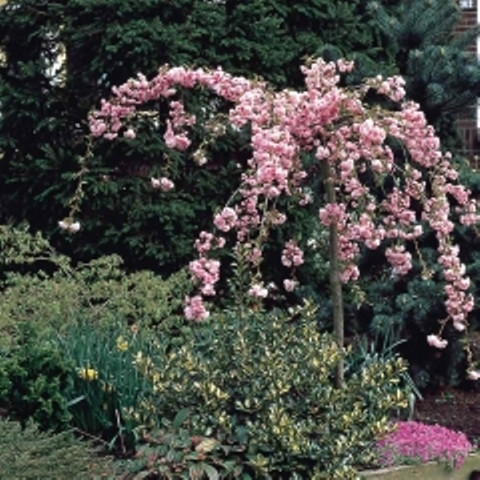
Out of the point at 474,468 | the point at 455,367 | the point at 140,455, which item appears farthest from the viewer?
the point at 455,367

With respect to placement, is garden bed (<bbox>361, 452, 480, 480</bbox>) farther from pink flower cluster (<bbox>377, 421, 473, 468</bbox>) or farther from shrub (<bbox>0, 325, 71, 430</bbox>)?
shrub (<bbox>0, 325, 71, 430</bbox>)

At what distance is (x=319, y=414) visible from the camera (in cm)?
474

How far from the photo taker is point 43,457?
13.8 ft

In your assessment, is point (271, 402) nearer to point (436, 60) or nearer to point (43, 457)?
point (43, 457)

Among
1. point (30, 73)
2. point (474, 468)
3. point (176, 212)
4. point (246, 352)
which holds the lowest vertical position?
point (474, 468)

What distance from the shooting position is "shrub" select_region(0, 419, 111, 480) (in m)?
4.07

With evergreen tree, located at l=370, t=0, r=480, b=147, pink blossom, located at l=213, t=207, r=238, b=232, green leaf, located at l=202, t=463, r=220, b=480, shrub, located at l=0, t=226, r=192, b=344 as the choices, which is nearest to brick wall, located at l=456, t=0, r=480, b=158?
evergreen tree, located at l=370, t=0, r=480, b=147

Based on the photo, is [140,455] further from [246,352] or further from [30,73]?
[30,73]

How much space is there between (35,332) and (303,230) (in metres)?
2.43

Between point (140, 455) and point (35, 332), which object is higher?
point (35, 332)

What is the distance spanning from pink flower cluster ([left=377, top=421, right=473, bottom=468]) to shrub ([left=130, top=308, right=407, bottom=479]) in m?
0.24

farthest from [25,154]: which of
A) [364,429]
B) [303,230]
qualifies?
[364,429]

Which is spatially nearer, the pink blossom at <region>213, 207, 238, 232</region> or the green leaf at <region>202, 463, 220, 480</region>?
the green leaf at <region>202, 463, 220, 480</region>

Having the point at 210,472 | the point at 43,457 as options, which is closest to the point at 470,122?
the point at 210,472
